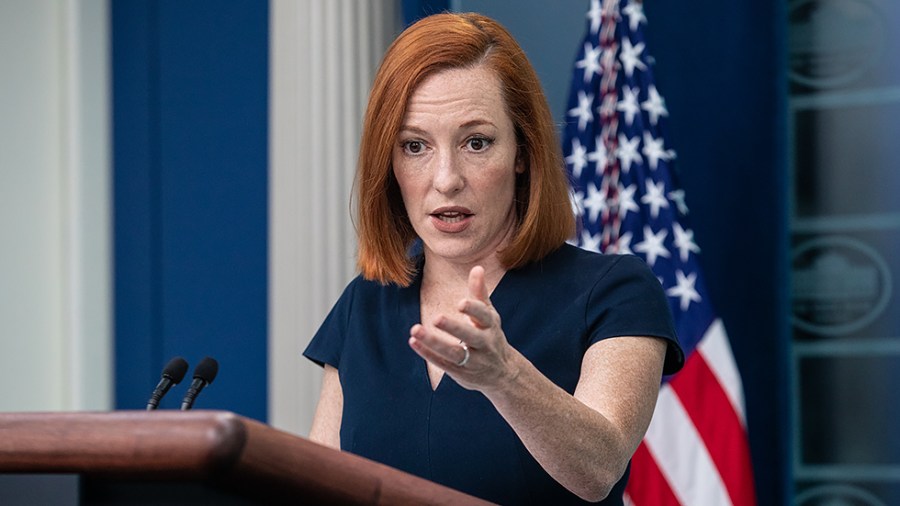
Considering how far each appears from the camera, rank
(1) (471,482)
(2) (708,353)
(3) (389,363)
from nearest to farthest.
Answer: (1) (471,482) → (3) (389,363) → (2) (708,353)

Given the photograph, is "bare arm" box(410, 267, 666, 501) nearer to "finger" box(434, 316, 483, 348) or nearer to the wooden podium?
"finger" box(434, 316, 483, 348)

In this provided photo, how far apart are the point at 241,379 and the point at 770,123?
193 cm

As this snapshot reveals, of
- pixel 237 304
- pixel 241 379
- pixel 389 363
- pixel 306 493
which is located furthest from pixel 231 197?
pixel 306 493

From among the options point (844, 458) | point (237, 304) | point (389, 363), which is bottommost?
point (844, 458)

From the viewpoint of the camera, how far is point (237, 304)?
417cm

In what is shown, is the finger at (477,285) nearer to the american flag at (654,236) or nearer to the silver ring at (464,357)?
the silver ring at (464,357)

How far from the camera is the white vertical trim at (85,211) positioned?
4348 millimetres

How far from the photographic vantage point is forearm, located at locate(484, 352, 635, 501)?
1211mm

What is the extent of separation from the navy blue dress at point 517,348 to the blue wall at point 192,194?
2477 millimetres

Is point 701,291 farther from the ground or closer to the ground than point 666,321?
closer to the ground

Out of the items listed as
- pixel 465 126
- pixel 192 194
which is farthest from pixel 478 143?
pixel 192 194

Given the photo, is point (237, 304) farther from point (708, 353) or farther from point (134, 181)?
point (708, 353)

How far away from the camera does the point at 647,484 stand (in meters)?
3.23

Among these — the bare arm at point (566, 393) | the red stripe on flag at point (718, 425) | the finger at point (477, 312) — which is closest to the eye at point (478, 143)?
the bare arm at point (566, 393)
